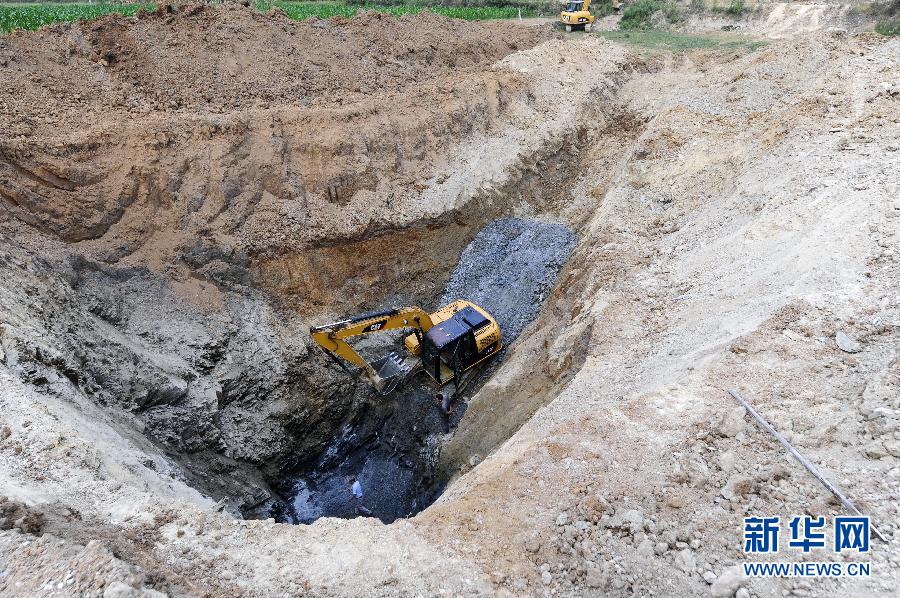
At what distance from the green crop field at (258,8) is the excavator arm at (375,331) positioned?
16158 millimetres

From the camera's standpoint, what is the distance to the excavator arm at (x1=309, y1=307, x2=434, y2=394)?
11.1m

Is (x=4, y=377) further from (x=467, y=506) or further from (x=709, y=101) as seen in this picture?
(x=709, y=101)

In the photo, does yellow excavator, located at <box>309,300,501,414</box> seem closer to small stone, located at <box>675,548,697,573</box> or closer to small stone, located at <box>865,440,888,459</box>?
small stone, located at <box>675,548,697,573</box>

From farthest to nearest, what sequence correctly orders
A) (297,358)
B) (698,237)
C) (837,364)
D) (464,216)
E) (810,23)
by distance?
(810,23), (464,216), (297,358), (698,237), (837,364)

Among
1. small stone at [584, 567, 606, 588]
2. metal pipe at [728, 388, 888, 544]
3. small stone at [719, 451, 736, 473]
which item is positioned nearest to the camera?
metal pipe at [728, 388, 888, 544]

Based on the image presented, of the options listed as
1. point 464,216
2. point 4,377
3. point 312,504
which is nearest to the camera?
point 4,377

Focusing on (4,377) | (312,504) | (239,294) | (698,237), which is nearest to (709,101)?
(698,237)

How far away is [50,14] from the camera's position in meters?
22.0

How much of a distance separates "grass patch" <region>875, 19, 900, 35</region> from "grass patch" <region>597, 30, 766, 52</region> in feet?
12.8

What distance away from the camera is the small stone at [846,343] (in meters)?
7.14

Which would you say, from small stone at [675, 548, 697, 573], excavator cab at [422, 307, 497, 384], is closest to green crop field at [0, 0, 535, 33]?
excavator cab at [422, 307, 497, 384]

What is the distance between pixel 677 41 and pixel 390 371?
17.9 metres

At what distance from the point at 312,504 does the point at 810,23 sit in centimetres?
2643

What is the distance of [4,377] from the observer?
780cm
